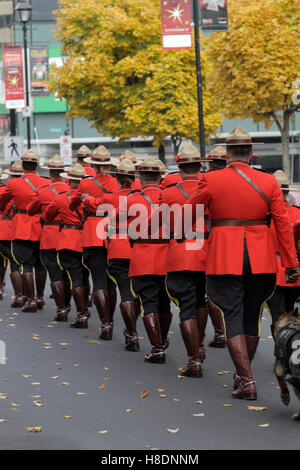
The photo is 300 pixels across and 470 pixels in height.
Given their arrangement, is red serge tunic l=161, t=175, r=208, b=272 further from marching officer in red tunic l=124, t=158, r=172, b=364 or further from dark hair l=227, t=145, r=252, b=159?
dark hair l=227, t=145, r=252, b=159

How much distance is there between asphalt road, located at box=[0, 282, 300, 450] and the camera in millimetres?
6445

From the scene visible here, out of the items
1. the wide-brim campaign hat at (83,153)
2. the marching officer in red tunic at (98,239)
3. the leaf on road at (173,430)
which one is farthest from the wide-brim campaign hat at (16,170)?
the leaf on road at (173,430)

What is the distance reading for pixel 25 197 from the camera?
13.8 metres

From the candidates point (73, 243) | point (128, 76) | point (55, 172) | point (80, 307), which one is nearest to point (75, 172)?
point (55, 172)

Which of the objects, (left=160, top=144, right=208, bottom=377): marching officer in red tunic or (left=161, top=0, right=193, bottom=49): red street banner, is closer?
(left=160, top=144, right=208, bottom=377): marching officer in red tunic

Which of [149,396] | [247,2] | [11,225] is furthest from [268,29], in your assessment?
[149,396]

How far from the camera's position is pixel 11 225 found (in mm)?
14977

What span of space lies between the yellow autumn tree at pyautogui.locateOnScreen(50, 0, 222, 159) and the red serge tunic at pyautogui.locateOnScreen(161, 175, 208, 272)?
2884 cm

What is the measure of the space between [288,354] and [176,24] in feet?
46.3

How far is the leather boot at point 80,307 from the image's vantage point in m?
12.0

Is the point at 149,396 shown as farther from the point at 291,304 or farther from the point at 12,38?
the point at 12,38

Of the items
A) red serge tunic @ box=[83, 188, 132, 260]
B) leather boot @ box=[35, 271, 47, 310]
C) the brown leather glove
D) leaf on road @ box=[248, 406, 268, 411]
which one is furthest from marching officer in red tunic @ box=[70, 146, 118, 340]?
leaf on road @ box=[248, 406, 268, 411]

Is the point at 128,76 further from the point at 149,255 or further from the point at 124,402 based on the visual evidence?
the point at 124,402

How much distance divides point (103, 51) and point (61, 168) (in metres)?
26.8
